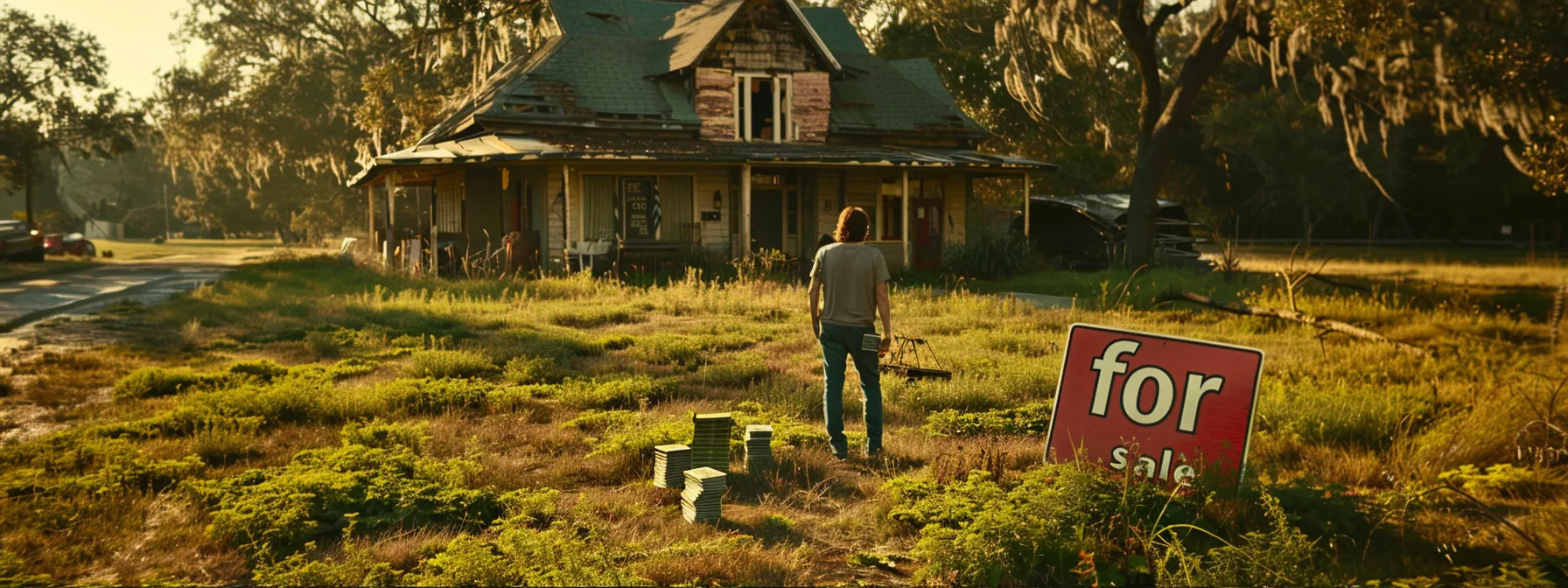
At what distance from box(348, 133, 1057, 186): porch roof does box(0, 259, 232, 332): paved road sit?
494 cm

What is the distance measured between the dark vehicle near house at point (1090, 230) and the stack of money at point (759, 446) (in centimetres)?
2332

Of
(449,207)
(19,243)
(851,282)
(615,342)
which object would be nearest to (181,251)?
(19,243)

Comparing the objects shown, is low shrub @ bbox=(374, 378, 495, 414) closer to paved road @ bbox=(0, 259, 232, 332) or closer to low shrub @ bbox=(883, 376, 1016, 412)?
low shrub @ bbox=(883, 376, 1016, 412)

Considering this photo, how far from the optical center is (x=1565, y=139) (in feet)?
55.8

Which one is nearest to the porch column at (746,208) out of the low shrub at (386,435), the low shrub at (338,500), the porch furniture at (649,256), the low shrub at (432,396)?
the porch furniture at (649,256)

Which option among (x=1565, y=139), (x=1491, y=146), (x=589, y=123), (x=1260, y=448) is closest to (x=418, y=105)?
(x=589, y=123)

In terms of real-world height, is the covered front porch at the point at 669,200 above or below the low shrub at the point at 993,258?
above

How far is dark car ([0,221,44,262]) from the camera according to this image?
34.5 meters

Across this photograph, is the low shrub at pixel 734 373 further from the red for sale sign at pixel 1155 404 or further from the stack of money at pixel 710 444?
the red for sale sign at pixel 1155 404

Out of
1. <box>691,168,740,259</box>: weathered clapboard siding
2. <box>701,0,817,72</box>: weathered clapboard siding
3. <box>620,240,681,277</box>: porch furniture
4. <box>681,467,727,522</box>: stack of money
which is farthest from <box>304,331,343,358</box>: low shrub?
<box>701,0,817,72</box>: weathered clapboard siding

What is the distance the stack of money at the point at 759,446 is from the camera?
7.00m

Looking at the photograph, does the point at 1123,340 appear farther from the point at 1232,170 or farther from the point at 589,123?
the point at 1232,170

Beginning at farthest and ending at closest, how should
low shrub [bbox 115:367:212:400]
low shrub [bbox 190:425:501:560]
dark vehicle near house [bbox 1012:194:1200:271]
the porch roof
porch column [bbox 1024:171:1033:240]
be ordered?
dark vehicle near house [bbox 1012:194:1200:271], porch column [bbox 1024:171:1033:240], the porch roof, low shrub [bbox 115:367:212:400], low shrub [bbox 190:425:501:560]

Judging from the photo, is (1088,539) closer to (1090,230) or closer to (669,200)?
(669,200)
